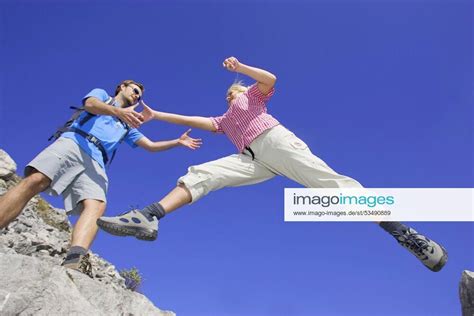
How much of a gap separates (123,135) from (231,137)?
6.02 ft

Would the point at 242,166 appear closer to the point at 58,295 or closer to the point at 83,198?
the point at 83,198

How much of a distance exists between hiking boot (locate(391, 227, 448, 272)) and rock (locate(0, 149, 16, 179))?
54.4 ft

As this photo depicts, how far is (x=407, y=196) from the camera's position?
6.78m

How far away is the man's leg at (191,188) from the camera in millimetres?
5113

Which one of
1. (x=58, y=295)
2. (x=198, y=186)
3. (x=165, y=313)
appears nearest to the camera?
(x=58, y=295)

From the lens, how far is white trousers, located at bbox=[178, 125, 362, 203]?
5.93m

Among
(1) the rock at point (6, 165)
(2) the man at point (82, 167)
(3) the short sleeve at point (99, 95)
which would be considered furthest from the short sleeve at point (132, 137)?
(1) the rock at point (6, 165)

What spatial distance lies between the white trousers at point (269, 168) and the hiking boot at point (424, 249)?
869 mm

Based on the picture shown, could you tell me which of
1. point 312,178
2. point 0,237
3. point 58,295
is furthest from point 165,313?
point 0,237

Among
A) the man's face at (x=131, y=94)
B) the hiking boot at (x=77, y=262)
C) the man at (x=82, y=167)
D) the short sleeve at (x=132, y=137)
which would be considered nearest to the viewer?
the hiking boot at (x=77, y=262)

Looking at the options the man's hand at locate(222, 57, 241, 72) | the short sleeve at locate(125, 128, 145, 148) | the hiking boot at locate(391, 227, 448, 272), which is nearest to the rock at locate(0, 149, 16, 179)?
the short sleeve at locate(125, 128, 145, 148)

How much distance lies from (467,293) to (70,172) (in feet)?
22.8

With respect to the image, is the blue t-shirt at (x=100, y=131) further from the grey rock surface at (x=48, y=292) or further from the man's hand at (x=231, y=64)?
the grey rock surface at (x=48, y=292)

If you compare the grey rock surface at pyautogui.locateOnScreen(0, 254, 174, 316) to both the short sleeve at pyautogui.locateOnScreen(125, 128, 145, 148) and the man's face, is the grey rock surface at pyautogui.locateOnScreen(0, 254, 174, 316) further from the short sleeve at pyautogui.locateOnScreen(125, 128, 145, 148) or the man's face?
the short sleeve at pyautogui.locateOnScreen(125, 128, 145, 148)
